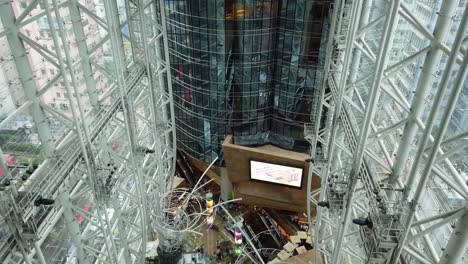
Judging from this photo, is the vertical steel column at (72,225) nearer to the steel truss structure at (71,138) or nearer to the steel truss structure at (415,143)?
the steel truss structure at (71,138)

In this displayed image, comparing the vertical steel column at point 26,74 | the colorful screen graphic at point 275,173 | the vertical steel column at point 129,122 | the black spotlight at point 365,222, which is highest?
the colorful screen graphic at point 275,173

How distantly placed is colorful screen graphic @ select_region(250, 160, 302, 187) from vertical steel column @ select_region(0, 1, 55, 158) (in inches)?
559

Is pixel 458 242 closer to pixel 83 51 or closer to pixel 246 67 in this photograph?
pixel 83 51

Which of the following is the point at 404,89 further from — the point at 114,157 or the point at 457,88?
the point at 114,157

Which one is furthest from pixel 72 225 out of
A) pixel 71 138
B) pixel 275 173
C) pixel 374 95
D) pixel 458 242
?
pixel 275 173

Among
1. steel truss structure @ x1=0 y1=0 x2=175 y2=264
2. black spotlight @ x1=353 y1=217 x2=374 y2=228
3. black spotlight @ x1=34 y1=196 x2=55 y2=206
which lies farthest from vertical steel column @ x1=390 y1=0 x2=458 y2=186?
black spotlight @ x1=34 y1=196 x2=55 y2=206

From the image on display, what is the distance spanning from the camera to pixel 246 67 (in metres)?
23.4

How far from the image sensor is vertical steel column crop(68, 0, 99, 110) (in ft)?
45.1

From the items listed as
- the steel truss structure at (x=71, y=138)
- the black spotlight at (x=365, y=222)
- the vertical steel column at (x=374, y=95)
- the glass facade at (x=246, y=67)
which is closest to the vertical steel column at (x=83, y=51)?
the steel truss structure at (x=71, y=138)

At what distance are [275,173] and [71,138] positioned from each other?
46.0ft

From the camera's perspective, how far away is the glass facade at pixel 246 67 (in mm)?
21859

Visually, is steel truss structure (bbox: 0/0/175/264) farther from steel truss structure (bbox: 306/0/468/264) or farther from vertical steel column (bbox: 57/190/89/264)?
steel truss structure (bbox: 306/0/468/264)

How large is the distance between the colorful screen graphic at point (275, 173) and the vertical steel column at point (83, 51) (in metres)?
11.5

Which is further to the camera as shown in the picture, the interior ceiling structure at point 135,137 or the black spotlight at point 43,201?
the black spotlight at point 43,201
